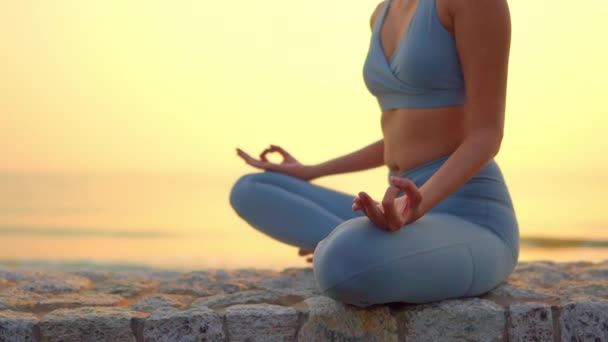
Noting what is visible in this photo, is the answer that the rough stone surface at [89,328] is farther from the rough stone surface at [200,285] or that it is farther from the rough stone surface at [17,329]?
the rough stone surface at [200,285]

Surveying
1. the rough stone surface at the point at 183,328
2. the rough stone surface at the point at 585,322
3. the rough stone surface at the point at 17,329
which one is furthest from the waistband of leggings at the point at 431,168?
the rough stone surface at the point at 17,329

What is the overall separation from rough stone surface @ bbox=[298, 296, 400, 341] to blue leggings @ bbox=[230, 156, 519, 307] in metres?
0.10

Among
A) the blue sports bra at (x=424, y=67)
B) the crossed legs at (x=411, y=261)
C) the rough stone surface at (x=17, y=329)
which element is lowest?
the rough stone surface at (x=17, y=329)

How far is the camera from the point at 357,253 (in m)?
2.34

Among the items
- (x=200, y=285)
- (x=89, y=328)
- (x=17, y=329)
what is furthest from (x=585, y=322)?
(x=17, y=329)

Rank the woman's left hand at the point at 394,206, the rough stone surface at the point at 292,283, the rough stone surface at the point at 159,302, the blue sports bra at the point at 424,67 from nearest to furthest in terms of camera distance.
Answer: the woman's left hand at the point at 394,206, the blue sports bra at the point at 424,67, the rough stone surface at the point at 159,302, the rough stone surface at the point at 292,283

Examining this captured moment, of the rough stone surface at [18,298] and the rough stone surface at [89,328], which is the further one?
the rough stone surface at [18,298]

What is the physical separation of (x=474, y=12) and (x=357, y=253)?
2.67 ft

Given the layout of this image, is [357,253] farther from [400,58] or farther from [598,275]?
[598,275]

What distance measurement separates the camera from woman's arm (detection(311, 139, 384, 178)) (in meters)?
3.35

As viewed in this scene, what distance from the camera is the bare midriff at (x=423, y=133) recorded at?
2.67 meters

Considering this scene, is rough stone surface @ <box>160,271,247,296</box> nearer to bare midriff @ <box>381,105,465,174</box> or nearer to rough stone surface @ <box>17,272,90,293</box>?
rough stone surface @ <box>17,272,90,293</box>

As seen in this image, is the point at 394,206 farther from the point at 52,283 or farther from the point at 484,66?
the point at 52,283

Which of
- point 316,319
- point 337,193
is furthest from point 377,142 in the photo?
point 316,319
